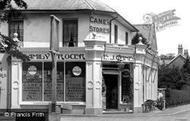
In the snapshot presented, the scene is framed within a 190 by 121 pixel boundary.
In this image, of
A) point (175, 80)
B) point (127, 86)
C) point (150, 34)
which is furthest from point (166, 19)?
point (127, 86)

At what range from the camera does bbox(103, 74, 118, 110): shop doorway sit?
32.1m

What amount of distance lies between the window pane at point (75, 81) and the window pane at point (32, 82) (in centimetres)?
199

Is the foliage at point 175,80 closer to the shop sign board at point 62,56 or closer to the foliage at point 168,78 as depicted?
the foliage at point 168,78

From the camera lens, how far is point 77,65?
29953 mm

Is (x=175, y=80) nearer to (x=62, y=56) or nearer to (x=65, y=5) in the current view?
(x=65, y=5)

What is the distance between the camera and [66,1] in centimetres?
3180

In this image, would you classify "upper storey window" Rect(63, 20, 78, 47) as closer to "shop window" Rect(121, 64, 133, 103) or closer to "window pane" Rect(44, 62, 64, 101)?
"window pane" Rect(44, 62, 64, 101)

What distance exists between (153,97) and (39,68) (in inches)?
578

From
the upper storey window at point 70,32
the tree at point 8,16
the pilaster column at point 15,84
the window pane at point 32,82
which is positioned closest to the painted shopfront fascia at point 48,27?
the upper storey window at point 70,32

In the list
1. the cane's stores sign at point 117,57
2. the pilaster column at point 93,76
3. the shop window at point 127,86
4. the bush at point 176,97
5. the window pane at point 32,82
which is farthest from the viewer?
the bush at point 176,97

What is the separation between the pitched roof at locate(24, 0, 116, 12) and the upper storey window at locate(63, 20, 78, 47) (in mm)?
1113

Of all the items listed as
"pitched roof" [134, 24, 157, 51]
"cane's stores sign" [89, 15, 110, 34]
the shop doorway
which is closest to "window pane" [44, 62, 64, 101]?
"cane's stores sign" [89, 15, 110, 34]

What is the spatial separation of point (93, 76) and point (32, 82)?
4.39 metres

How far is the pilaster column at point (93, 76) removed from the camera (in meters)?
29.3
